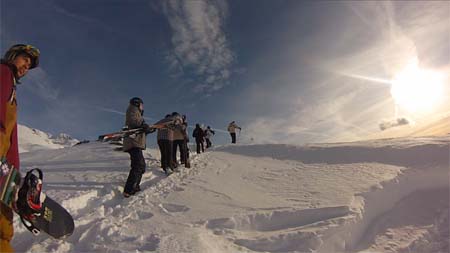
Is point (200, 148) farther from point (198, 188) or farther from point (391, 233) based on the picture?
point (391, 233)

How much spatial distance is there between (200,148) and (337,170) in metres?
10.6

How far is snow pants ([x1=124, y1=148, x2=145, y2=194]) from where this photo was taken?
6.57 m

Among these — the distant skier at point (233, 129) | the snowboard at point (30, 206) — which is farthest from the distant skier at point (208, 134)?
the snowboard at point (30, 206)

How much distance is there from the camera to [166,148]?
9406 mm

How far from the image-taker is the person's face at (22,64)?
2.93 meters

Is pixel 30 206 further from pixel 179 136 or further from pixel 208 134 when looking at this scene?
pixel 208 134

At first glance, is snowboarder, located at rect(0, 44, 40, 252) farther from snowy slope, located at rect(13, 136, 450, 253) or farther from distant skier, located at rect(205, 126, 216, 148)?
distant skier, located at rect(205, 126, 216, 148)

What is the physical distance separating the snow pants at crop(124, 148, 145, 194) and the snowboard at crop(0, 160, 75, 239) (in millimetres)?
2707

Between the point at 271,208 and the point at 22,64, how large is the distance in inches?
155

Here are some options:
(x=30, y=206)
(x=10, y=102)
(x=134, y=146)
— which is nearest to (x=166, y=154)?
(x=134, y=146)

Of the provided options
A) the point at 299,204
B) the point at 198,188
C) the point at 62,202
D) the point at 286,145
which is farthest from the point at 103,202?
the point at 286,145

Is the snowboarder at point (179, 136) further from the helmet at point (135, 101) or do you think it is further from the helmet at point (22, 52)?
the helmet at point (22, 52)

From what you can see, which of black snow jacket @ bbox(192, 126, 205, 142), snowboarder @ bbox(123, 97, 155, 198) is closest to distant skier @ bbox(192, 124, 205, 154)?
black snow jacket @ bbox(192, 126, 205, 142)

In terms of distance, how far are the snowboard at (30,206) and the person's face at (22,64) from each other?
0.87 m
